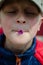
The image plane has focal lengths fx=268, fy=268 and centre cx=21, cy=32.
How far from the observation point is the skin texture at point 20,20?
37.2 inches

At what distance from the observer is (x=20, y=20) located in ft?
3.08

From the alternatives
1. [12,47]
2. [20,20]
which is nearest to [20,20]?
[20,20]

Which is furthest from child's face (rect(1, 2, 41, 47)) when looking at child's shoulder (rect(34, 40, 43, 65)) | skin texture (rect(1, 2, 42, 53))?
child's shoulder (rect(34, 40, 43, 65))

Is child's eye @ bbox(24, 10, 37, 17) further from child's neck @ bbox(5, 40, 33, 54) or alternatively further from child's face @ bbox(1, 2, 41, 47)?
child's neck @ bbox(5, 40, 33, 54)

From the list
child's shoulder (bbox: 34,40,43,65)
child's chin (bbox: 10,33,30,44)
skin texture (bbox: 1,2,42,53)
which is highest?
skin texture (bbox: 1,2,42,53)

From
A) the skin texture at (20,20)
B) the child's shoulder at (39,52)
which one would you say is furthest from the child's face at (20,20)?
the child's shoulder at (39,52)

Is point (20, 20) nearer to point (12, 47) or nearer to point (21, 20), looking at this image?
point (21, 20)

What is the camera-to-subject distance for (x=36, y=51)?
3.61 feet

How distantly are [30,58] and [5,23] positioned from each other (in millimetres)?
185

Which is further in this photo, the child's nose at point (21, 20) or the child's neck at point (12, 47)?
the child's neck at point (12, 47)

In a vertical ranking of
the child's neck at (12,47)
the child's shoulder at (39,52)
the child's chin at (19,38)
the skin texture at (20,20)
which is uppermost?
the skin texture at (20,20)

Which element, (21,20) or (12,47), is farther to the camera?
(12,47)

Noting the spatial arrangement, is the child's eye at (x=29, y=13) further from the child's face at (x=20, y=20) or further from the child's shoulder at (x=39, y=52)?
the child's shoulder at (x=39, y=52)

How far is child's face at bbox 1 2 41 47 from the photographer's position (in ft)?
3.10
